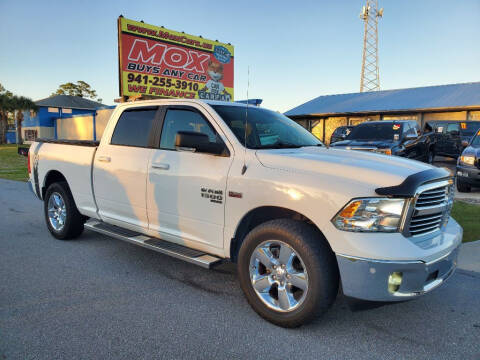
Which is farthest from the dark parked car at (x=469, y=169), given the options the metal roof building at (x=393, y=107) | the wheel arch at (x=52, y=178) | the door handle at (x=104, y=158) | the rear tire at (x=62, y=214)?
the metal roof building at (x=393, y=107)

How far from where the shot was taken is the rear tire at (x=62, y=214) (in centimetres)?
541

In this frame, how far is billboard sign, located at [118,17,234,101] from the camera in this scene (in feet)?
47.9

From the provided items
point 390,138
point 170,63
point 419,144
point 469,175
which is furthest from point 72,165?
point 170,63

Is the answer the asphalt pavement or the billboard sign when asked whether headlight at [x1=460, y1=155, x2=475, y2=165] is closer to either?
the asphalt pavement

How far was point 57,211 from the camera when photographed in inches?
226

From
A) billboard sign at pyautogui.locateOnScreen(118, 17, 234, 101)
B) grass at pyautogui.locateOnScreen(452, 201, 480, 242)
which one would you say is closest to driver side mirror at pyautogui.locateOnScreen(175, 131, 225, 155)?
grass at pyautogui.locateOnScreen(452, 201, 480, 242)

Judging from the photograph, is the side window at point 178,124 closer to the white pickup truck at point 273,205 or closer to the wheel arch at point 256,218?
the white pickup truck at point 273,205

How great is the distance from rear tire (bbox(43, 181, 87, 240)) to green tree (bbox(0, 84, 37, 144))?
54.4m

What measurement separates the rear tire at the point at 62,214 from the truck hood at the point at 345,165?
10.6 ft

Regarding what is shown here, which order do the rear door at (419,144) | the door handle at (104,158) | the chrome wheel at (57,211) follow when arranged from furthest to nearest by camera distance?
the rear door at (419,144) < the chrome wheel at (57,211) < the door handle at (104,158)

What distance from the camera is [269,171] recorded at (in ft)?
10.6

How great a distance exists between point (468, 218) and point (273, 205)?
17.5 ft

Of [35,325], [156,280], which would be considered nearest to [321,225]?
[156,280]

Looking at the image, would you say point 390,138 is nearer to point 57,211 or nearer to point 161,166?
point 161,166
